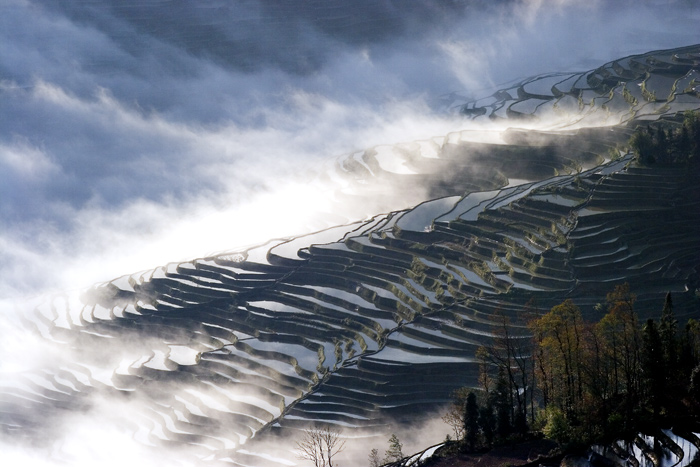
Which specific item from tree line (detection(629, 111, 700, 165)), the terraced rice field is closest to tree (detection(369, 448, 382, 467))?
the terraced rice field

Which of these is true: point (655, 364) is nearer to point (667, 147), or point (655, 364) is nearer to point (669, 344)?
point (669, 344)

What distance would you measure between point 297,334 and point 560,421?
1397 centimetres

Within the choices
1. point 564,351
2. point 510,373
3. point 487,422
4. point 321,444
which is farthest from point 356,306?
point 564,351

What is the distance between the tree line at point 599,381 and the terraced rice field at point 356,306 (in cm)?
535

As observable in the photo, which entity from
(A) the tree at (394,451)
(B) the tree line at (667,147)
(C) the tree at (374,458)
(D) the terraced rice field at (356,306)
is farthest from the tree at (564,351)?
(B) the tree line at (667,147)

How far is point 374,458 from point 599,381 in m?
6.15

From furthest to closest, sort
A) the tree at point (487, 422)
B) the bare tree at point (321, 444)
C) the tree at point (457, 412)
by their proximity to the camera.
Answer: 1. the bare tree at point (321, 444)
2. the tree at point (457, 412)
3. the tree at point (487, 422)

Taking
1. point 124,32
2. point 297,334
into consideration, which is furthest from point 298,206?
point 124,32

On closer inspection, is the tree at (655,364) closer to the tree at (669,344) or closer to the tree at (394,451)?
the tree at (669,344)

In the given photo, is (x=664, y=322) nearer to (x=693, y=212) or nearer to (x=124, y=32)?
(x=693, y=212)

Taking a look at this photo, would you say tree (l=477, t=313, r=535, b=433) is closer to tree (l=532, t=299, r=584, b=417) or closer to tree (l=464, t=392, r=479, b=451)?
tree (l=464, t=392, r=479, b=451)

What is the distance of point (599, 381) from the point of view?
27.4 m

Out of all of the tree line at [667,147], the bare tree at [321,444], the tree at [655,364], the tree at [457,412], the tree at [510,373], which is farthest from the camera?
the tree line at [667,147]

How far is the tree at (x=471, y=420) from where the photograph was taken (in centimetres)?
2784
